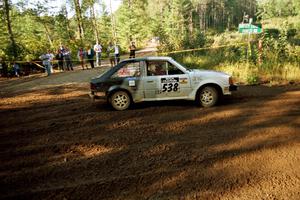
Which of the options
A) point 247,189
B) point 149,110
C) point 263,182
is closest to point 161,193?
point 247,189

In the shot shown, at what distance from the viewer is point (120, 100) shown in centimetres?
898

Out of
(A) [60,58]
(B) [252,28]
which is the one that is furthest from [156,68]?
(A) [60,58]

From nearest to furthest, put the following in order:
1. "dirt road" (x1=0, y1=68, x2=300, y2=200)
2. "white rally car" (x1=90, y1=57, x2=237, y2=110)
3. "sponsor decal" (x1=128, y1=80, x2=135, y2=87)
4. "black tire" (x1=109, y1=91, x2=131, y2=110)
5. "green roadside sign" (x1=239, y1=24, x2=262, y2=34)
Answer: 1. "dirt road" (x1=0, y1=68, x2=300, y2=200)
2. "white rally car" (x1=90, y1=57, x2=237, y2=110)
3. "sponsor decal" (x1=128, y1=80, x2=135, y2=87)
4. "black tire" (x1=109, y1=91, x2=131, y2=110)
5. "green roadside sign" (x1=239, y1=24, x2=262, y2=34)

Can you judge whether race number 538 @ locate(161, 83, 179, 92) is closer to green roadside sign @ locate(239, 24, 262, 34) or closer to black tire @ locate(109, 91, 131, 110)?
black tire @ locate(109, 91, 131, 110)

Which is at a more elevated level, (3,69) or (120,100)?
(3,69)

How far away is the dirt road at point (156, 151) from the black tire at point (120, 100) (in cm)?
29

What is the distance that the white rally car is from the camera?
8695 mm

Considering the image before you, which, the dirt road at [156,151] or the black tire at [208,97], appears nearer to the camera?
the dirt road at [156,151]

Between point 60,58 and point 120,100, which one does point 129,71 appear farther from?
point 60,58

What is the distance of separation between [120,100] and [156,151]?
A: 3446mm

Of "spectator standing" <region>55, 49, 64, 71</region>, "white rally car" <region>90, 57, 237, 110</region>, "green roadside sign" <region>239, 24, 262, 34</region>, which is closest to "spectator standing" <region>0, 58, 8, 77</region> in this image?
"spectator standing" <region>55, 49, 64, 71</region>

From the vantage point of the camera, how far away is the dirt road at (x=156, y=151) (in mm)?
4551

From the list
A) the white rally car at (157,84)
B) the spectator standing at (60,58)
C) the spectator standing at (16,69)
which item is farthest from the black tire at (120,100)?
the spectator standing at (16,69)

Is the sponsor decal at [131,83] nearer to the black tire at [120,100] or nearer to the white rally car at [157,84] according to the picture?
the white rally car at [157,84]
